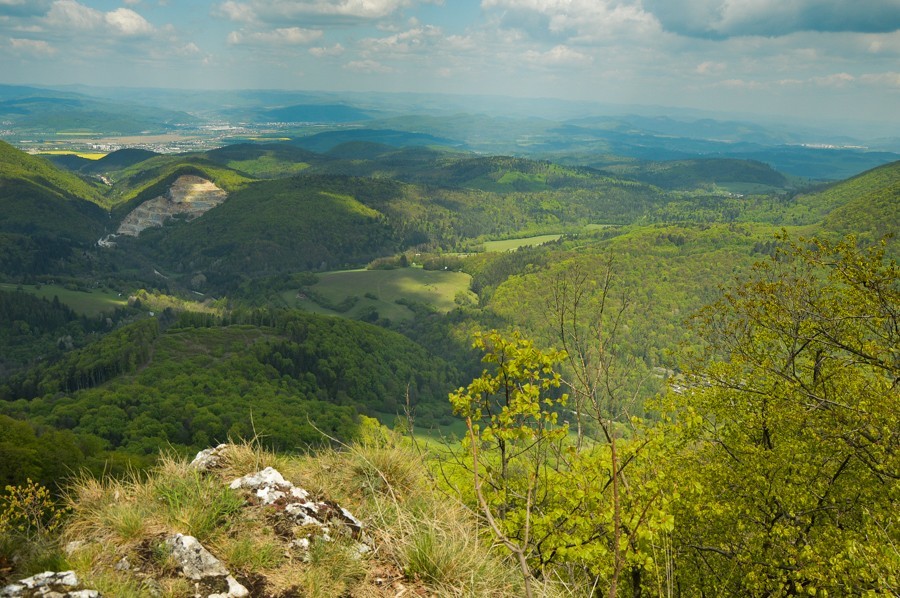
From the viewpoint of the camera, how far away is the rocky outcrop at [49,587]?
18.6 ft

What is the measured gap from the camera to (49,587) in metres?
5.82

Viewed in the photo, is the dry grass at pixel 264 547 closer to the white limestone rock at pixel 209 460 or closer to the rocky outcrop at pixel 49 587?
the rocky outcrop at pixel 49 587

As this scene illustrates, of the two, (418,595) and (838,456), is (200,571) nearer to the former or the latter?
(418,595)

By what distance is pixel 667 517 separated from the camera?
837 cm

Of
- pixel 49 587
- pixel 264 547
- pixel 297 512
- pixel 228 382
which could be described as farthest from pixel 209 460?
pixel 228 382

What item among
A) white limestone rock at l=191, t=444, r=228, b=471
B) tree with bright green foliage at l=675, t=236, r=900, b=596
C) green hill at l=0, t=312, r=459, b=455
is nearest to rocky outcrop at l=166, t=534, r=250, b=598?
white limestone rock at l=191, t=444, r=228, b=471

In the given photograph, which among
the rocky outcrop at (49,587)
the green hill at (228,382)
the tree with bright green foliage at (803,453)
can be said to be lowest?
the green hill at (228,382)

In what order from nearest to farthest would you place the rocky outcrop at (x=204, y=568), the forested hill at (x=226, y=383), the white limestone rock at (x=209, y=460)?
the rocky outcrop at (x=204, y=568), the white limestone rock at (x=209, y=460), the forested hill at (x=226, y=383)

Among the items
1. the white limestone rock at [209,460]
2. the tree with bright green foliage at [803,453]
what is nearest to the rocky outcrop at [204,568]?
the white limestone rock at [209,460]

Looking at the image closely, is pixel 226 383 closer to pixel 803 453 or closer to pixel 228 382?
pixel 228 382

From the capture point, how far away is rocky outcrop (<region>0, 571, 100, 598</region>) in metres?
5.66

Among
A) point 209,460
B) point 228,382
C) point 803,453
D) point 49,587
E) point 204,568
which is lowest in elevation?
point 228,382

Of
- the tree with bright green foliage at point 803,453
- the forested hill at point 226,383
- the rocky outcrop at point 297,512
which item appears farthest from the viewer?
the forested hill at point 226,383

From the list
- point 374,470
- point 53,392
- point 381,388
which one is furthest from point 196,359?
point 374,470
